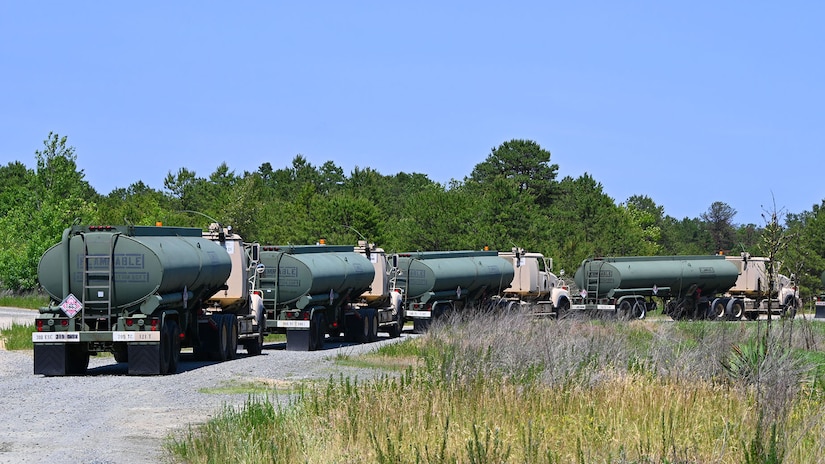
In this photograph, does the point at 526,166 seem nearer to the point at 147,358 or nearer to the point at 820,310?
the point at 820,310

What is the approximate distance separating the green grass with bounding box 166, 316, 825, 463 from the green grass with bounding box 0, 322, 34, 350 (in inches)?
709

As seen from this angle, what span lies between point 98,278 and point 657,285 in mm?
33975

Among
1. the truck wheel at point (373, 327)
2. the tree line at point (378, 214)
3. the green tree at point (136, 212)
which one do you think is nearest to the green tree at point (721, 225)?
the tree line at point (378, 214)

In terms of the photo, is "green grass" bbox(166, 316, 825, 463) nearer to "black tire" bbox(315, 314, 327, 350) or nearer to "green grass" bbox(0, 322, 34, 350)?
"black tire" bbox(315, 314, 327, 350)

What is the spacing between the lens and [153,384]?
814 inches

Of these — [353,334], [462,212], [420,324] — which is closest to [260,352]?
[353,334]

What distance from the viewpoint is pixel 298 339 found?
30.8 meters

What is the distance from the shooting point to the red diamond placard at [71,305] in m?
22.2

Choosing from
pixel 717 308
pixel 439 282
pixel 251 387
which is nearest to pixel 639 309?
pixel 717 308

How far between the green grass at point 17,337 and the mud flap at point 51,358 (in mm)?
8164

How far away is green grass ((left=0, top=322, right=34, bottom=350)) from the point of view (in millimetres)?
30500

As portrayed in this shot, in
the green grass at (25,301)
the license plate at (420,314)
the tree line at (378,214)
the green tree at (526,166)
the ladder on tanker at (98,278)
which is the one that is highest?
the green tree at (526,166)

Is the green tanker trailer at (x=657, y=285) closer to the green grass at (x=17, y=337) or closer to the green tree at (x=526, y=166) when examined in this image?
the green grass at (x=17, y=337)

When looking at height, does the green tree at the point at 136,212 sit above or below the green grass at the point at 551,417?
above
